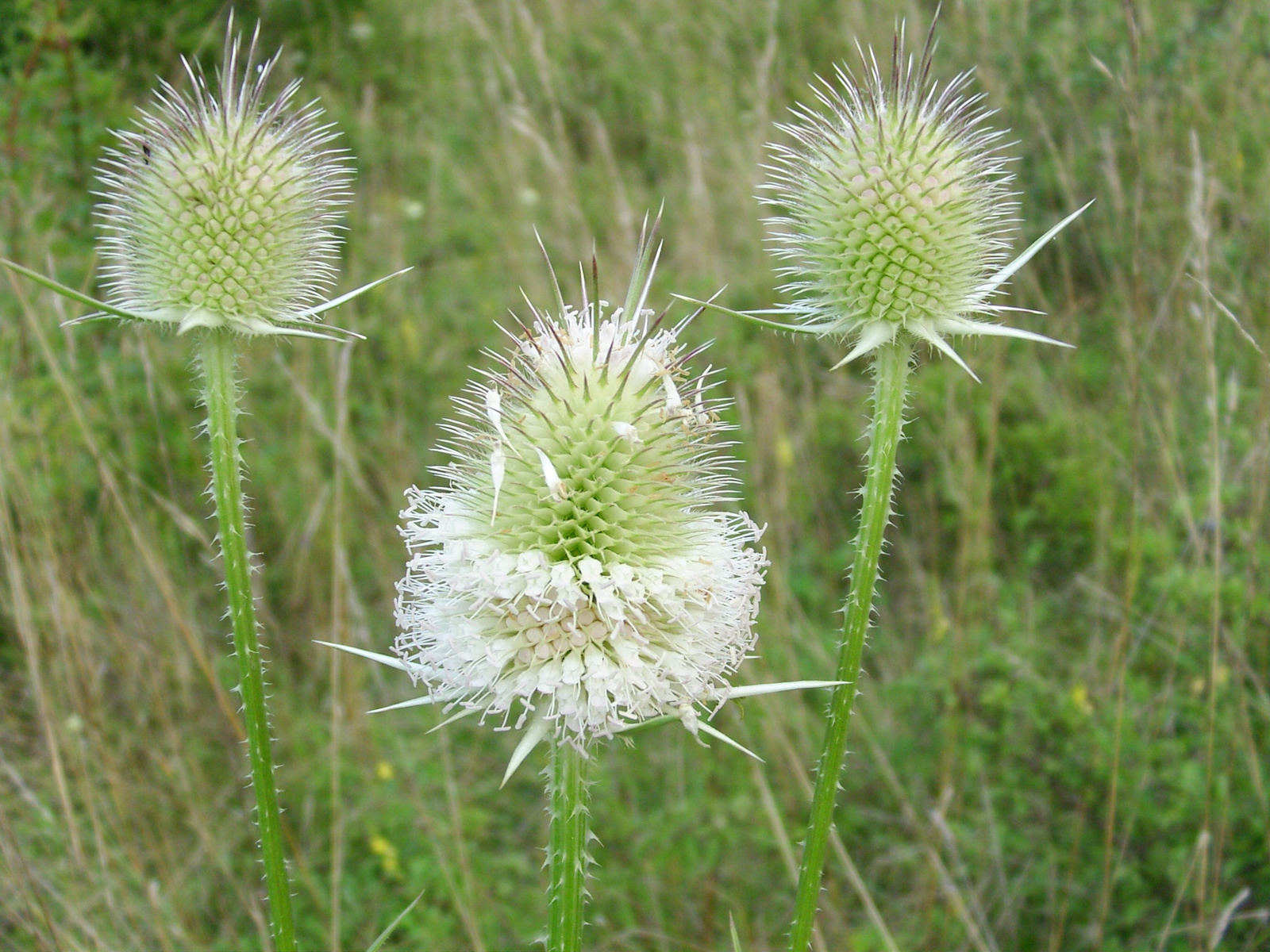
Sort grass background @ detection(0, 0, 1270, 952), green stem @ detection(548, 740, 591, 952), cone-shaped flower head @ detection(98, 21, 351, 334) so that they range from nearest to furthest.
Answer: green stem @ detection(548, 740, 591, 952)
cone-shaped flower head @ detection(98, 21, 351, 334)
grass background @ detection(0, 0, 1270, 952)

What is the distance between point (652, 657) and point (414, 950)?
213cm

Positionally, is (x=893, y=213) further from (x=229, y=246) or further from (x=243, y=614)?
(x=243, y=614)

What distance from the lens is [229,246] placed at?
2.31m

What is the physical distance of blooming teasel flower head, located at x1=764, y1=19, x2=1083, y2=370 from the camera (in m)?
2.31

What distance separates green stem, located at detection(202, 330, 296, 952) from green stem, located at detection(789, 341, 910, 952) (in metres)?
1.00

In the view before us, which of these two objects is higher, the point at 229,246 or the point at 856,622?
the point at 229,246

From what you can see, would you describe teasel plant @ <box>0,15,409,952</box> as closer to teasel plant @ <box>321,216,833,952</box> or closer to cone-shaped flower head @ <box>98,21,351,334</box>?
cone-shaped flower head @ <box>98,21,351,334</box>

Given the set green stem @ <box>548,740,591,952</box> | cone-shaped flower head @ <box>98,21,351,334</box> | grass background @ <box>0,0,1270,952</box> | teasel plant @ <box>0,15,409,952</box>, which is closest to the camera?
green stem @ <box>548,740,591,952</box>

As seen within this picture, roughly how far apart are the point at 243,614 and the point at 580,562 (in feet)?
2.25

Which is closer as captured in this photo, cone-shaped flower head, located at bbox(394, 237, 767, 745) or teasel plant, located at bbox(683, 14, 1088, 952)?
cone-shaped flower head, located at bbox(394, 237, 767, 745)

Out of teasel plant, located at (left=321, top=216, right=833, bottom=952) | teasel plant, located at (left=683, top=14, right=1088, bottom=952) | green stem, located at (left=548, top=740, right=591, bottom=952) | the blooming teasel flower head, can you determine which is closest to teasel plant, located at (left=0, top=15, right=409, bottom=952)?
teasel plant, located at (left=321, top=216, right=833, bottom=952)

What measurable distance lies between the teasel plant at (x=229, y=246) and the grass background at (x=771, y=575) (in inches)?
36.6

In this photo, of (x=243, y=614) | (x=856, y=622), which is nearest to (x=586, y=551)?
(x=856, y=622)

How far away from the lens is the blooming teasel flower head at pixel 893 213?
2.31 metres
